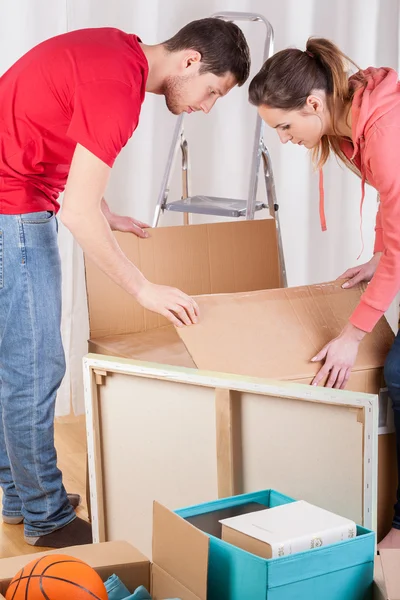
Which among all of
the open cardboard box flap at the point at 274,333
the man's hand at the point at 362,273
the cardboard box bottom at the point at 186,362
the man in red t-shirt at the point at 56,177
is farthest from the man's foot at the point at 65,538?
the man's hand at the point at 362,273

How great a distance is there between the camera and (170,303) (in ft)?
5.36

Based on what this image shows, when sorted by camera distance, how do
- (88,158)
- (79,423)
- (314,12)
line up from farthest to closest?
(314,12) < (79,423) < (88,158)

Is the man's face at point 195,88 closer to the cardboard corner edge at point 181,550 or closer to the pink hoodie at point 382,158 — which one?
the pink hoodie at point 382,158

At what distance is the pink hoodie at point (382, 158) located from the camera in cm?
158

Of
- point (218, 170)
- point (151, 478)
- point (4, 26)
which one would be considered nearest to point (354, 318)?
point (151, 478)

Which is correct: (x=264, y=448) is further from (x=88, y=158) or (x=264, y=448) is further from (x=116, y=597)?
(x=88, y=158)

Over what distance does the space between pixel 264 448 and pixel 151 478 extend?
264 millimetres

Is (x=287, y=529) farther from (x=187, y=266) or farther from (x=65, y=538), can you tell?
(x=187, y=266)

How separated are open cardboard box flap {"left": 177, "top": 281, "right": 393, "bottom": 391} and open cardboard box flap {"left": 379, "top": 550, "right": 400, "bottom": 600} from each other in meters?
0.54

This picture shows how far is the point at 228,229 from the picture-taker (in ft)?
7.60

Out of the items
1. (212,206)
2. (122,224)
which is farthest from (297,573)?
(212,206)

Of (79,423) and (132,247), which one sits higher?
(132,247)

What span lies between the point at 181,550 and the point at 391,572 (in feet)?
0.92

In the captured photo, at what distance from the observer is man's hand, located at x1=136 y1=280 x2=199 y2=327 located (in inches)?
64.4
